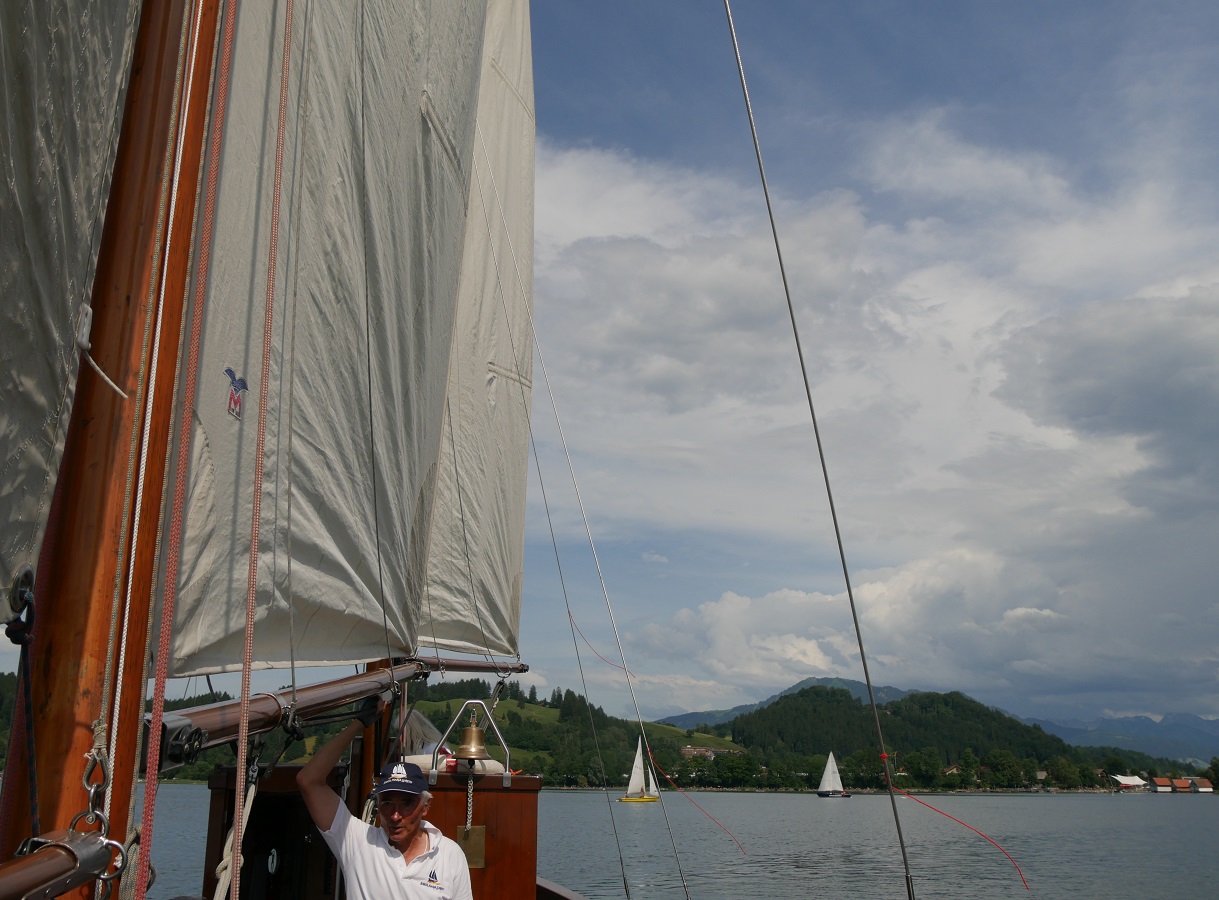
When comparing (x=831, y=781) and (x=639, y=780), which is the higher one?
(x=639, y=780)

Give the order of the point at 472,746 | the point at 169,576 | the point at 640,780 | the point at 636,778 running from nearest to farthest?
the point at 169,576 < the point at 472,746 < the point at 640,780 < the point at 636,778

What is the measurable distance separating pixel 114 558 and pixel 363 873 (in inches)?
68.1

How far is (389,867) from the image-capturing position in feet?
10.1

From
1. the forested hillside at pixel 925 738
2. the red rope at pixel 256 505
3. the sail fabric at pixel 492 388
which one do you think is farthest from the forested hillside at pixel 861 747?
the red rope at pixel 256 505

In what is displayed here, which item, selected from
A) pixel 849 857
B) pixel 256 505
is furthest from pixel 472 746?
pixel 849 857

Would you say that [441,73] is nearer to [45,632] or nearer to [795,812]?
[45,632]

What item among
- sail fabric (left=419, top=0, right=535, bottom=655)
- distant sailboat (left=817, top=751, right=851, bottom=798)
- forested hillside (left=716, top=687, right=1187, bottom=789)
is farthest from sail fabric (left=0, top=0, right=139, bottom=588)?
forested hillside (left=716, top=687, right=1187, bottom=789)

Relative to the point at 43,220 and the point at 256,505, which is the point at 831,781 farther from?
the point at 43,220

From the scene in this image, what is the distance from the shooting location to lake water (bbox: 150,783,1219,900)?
3012cm

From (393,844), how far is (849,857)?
4296 centimetres

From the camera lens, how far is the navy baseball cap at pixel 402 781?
3.12 metres

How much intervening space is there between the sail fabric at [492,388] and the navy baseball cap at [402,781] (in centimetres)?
396

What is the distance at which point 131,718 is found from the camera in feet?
6.05

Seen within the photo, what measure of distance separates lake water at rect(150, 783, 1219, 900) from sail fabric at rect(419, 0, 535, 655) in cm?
391
